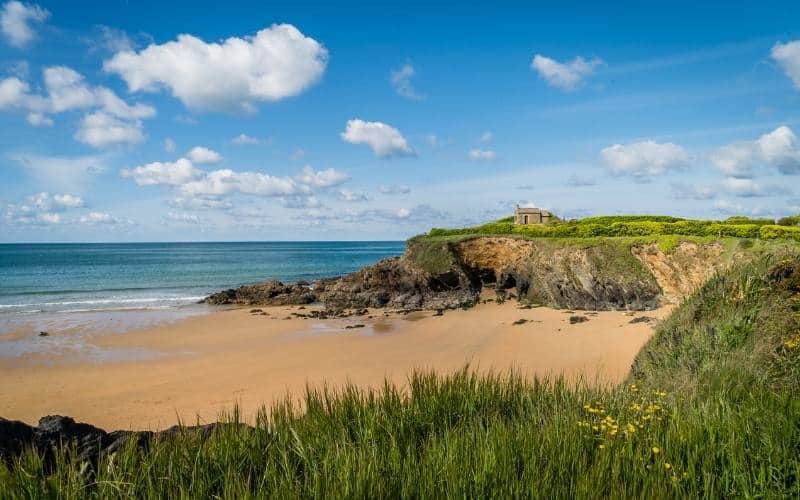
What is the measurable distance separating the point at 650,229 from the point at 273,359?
19.1 metres

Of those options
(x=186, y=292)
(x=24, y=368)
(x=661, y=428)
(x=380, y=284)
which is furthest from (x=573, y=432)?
(x=186, y=292)

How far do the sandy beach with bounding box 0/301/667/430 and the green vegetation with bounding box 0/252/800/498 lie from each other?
3064mm

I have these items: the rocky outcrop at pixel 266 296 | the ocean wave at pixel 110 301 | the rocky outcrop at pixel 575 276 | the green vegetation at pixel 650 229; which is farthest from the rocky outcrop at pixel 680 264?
the ocean wave at pixel 110 301

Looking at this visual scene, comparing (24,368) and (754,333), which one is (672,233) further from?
(24,368)

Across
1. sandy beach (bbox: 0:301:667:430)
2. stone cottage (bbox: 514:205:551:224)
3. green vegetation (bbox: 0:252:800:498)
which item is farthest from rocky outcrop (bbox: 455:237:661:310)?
green vegetation (bbox: 0:252:800:498)

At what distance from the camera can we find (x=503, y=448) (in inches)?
153

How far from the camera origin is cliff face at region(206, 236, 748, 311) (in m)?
22.1

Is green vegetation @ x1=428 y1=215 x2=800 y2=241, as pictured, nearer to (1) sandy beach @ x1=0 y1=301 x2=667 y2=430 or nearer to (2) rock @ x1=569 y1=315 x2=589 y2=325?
(1) sandy beach @ x1=0 y1=301 x2=667 y2=430

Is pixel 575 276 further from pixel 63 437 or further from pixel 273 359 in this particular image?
pixel 63 437

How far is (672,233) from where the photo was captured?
23062 millimetres

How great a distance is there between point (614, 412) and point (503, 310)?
20.1m

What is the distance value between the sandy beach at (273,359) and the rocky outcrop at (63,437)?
379cm

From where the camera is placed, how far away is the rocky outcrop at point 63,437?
5449 millimetres

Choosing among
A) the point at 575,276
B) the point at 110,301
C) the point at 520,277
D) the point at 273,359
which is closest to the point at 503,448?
the point at 273,359
